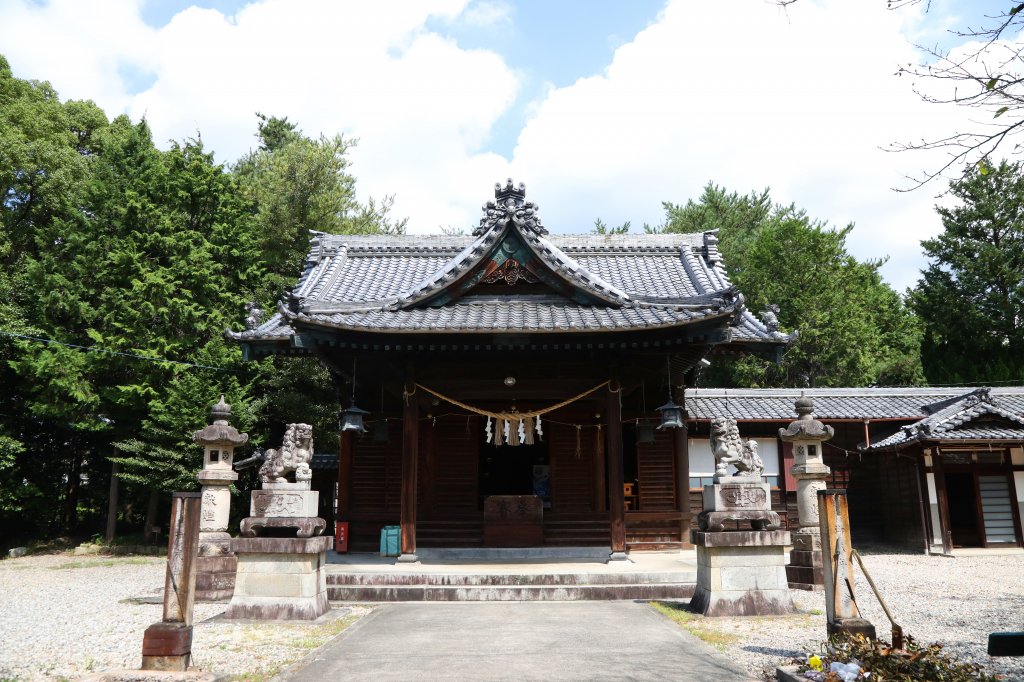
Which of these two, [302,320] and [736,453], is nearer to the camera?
[736,453]

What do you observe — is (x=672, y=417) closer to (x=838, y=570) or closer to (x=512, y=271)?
(x=512, y=271)

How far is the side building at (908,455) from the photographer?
1942cm

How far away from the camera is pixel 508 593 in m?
11.6

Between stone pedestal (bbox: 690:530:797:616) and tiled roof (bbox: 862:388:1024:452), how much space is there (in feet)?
38.1

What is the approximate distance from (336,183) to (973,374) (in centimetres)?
3001

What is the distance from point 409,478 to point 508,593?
127 inches

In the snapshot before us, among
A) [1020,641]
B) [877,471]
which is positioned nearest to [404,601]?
[1020,641]

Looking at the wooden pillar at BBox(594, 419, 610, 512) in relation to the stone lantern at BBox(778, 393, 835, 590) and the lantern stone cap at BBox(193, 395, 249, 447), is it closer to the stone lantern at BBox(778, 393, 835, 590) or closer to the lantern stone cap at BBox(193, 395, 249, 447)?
the stone lantern at BBox(778, 393, 835, 590)

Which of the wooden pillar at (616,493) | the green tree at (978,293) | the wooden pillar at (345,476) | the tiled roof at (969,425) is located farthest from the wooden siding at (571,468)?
the green tree at (978,293)

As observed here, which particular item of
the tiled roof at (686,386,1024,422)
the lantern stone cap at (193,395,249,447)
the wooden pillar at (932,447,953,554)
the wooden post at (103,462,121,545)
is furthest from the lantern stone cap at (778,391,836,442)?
the wooden post at (103,462,121,545)

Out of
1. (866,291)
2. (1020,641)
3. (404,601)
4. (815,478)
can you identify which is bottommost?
(404,601)

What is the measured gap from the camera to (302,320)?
12.9m

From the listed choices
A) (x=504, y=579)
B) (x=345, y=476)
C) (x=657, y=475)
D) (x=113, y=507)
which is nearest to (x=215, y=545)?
(x=345, y=476)

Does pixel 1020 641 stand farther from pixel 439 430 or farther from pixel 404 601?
pixel 439 430
